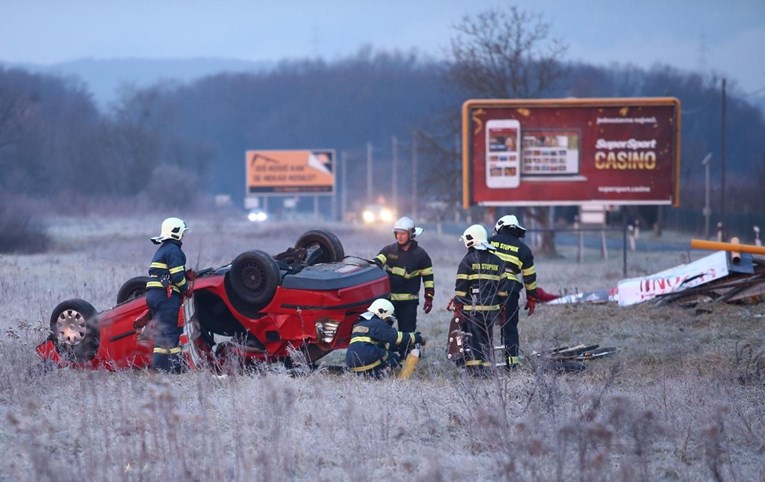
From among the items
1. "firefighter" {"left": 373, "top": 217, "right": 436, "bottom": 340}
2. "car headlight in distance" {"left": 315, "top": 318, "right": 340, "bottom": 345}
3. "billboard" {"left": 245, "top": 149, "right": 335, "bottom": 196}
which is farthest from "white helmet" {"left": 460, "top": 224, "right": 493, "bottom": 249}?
"billboard" {"left": 245, "top": 149, "right": 335, "bottom": 196}

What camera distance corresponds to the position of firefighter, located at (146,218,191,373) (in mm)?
9609

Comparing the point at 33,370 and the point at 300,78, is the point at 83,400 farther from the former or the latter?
the point at 300,78

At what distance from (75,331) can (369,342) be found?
283 cm

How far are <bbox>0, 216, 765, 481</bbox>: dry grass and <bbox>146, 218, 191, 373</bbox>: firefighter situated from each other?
389 mm

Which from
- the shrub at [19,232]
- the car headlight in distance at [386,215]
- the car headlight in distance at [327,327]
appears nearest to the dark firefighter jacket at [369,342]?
the car headlight in distance at [327,327]

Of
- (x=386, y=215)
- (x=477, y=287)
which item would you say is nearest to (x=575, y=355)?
(x=477, y=287)

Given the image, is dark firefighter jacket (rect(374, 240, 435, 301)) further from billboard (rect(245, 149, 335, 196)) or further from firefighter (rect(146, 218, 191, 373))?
billboard (rect(245, 149, 335, 196))

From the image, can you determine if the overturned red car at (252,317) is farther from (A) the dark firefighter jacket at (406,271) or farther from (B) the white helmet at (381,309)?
(A) the dark firefighter jacket at (406,271)

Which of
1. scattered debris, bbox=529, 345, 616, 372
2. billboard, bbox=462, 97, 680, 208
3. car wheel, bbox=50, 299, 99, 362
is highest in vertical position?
billboard, bbox=462, 97, 680, 208

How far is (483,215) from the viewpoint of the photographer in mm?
36188

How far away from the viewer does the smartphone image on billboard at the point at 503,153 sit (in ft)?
68.1

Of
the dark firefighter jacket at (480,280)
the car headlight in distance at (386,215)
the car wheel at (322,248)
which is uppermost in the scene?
the car wheel at (322,248)

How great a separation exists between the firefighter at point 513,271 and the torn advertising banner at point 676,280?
4411 millimetres

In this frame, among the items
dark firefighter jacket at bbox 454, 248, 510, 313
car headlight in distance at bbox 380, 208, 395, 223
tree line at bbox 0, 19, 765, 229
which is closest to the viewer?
dark firefighter jacket at bbox 454, 248, 510, 313
